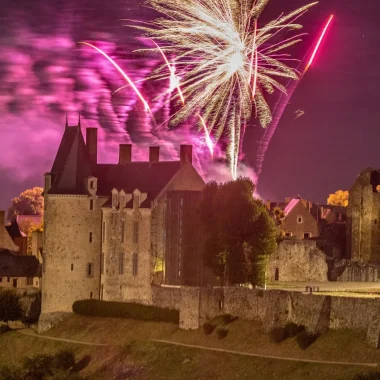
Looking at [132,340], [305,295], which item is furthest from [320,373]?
[132,340]

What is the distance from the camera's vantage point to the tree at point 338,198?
6003 inches

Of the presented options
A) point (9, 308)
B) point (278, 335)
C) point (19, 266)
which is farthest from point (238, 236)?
point (19, 266)

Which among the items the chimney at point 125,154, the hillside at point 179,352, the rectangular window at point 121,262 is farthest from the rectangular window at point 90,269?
the chimney at point 125,154

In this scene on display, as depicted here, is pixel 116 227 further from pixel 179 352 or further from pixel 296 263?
pixel 179 352

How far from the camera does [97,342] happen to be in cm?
8550

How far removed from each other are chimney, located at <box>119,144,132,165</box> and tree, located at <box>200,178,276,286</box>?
1165 cm

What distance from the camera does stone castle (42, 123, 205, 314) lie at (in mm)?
89375

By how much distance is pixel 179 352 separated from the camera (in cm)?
7662

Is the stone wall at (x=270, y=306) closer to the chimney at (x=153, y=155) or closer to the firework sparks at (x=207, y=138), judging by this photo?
the firework sparks at (x=207, y=138)

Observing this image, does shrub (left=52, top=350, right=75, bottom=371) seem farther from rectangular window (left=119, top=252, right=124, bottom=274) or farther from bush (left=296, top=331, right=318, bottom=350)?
bush (left=296, top=331, right=318, bottom=350)

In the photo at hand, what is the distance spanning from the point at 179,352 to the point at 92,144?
79.1 ft

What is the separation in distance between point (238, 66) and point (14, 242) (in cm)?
4716

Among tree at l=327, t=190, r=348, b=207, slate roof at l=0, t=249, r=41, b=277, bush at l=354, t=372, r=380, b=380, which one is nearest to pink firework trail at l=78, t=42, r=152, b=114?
slate roof at l=0, t=249, r=41, b=277

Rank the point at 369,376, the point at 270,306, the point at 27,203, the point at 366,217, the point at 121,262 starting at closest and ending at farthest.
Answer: the point at 369,376, the point at 270,306, the point at 121,262, the point at 366,217, the point at 27,203
